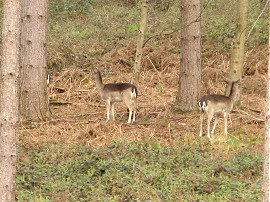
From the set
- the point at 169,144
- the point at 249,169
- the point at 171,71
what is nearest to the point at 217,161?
the point at 249,169

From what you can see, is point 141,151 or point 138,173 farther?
point 141,151

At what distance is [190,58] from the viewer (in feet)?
48.1

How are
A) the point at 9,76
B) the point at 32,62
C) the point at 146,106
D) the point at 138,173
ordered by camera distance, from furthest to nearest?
the point at 146,106 < the point at 32,62 < the point at 138,173 < the point at 9,76

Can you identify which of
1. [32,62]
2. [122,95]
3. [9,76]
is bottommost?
[122,95]

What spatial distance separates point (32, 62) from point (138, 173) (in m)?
4.42

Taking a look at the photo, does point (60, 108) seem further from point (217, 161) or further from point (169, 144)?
point (217, 161)

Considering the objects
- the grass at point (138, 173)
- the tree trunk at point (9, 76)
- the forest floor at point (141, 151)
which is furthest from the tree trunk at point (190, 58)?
the tree trunk at point (9, 76)

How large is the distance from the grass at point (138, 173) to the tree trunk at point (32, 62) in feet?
5.51

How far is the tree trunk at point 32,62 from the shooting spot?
45.3 ft

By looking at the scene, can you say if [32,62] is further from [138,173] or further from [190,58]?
[138,173]

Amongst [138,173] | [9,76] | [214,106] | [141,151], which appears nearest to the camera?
[9,76]

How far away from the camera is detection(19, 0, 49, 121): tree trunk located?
13805mm

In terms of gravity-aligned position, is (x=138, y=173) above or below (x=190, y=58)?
below

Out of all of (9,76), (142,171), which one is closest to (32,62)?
(142,171)
